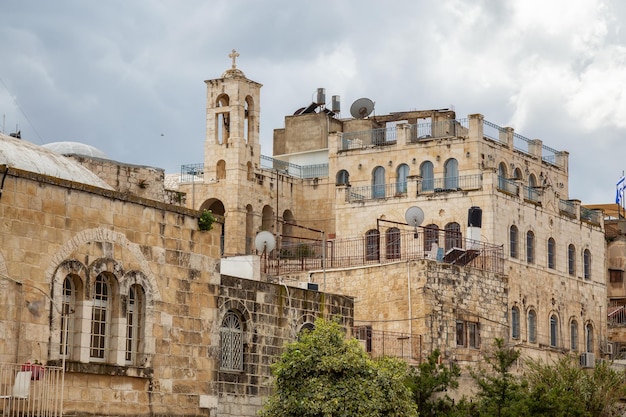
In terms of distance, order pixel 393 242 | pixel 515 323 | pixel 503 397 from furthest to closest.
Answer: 1. pixel 393 242
2. pixel 515 323
3. pixel 503 397

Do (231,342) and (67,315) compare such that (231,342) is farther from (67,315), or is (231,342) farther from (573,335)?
(573,335)

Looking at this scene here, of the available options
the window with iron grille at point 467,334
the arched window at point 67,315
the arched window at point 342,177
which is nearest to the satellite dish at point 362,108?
the arched window at point 342,177

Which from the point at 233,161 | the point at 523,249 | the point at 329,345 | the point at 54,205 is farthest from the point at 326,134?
the point at 54,205

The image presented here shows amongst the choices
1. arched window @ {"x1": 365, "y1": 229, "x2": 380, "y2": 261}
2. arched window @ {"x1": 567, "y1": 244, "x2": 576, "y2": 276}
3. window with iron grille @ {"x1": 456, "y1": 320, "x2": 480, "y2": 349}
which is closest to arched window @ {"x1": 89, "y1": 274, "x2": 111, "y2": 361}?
window with iron grille @ {"x1": 456, "y1": 320, "x2": 480, "y2": 349}

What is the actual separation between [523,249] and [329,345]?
21511mm

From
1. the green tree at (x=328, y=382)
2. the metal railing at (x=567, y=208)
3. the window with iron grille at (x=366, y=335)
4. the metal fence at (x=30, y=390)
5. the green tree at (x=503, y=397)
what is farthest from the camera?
the metal railing at (x=567, y=208)

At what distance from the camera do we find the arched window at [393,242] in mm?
49250

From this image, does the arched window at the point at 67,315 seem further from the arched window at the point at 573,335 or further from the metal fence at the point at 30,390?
the arched window at the point at 573,335

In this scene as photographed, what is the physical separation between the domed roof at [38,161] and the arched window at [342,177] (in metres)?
28.4

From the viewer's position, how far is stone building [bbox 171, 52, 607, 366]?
4241 centimetres

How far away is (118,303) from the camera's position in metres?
25.6

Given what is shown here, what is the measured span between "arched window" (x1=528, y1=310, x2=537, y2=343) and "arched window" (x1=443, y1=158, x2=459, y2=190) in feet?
19.6

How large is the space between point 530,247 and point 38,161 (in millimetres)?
28036

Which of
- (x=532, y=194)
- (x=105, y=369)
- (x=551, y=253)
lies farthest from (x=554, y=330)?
(x=105, y=369)
